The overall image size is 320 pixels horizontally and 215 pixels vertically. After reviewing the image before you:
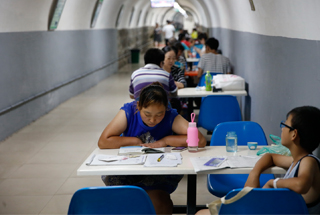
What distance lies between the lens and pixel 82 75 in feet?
35.3

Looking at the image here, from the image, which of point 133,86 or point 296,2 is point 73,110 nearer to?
point 133,86

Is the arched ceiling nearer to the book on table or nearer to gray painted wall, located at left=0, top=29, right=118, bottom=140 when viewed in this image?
gray painted wall, located at left=0, top=29, right=118, bottom=140

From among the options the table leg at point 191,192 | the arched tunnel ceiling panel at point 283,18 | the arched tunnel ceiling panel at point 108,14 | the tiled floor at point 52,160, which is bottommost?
the tiled floor at point 52,160

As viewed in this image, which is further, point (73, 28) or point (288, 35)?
point (73, 28)

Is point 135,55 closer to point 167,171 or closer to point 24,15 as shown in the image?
point 24,15

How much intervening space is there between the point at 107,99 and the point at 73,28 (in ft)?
7.40

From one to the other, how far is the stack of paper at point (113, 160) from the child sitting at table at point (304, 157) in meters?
0.87

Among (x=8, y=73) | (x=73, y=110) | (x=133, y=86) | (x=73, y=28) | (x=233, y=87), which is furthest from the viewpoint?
(x=73, y=28)

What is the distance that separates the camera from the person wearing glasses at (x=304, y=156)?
2.06m

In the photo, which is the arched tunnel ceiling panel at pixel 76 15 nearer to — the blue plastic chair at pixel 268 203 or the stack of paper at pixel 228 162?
the stack of paper at pixel 228 162

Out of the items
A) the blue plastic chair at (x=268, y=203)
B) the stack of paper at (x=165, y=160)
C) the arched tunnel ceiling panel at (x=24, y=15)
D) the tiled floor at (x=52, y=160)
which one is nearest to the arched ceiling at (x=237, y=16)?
the arched tunnel ceiling panel at (x=24, y=15)

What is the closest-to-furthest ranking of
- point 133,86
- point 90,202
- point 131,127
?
1. point 90,202
2. point 131,127
3. point 133,86

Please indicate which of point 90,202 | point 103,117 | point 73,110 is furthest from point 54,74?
point 90,202

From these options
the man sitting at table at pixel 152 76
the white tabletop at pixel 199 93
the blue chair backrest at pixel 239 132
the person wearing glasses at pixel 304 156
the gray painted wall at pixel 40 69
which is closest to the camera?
the person wearing glasses at pixel 304 156
